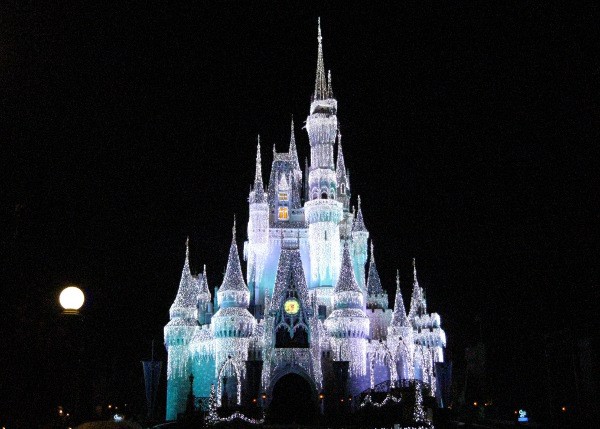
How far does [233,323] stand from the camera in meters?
42.6

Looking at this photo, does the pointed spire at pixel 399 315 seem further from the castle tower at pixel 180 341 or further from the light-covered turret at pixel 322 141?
the castle tower at pixel 180 341

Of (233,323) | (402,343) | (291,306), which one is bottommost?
(402,343)

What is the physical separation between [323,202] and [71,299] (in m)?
43.1

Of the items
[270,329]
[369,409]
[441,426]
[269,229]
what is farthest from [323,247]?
[441,426]

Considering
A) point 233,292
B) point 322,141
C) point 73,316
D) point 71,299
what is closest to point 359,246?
point 322,141

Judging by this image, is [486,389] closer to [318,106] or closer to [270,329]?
[270,329]

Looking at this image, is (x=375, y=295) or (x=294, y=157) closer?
(x=375, y=295)

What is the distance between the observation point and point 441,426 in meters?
14.2

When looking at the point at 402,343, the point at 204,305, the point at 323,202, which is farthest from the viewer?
the point at 323,202

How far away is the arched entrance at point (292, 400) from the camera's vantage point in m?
42.0

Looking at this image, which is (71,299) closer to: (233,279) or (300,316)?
(300,316)

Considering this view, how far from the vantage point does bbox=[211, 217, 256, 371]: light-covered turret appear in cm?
4206

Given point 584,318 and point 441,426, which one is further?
point 584,318

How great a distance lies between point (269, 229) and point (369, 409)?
18.1m
